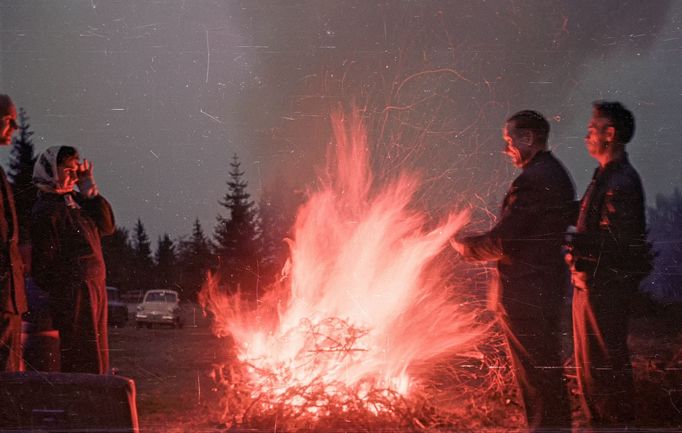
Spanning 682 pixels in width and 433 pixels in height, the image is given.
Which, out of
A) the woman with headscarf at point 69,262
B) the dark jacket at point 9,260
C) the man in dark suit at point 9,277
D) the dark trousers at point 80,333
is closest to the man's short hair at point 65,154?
the woman with headscarf at point 69,262

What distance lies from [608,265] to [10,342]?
384 cm

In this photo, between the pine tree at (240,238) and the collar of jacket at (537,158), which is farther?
the pine tree at (240,238)

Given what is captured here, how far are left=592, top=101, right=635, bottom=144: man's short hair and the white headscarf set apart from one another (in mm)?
3879

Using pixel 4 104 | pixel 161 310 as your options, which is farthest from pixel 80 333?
pixel 161 310

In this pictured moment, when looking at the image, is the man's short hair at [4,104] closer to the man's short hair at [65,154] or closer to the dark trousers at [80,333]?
the man's short hair at [65,154]

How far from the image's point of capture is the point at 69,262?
4.19m

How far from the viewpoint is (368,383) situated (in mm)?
4711

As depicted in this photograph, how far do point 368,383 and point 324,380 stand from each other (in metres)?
0.35

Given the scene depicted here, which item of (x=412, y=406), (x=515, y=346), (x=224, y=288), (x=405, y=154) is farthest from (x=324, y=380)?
(x=405, y=154)

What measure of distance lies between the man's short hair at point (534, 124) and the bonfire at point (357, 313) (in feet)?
3.68

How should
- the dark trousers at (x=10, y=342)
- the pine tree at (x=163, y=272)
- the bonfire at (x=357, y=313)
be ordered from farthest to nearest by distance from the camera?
the pine tree at (x=163, y=272) < the bonfire at (x=357, y=313) < the dark trousers at (x=10, y=342)

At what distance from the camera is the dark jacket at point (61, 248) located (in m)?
4.15

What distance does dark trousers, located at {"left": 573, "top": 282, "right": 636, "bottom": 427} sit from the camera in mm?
4180

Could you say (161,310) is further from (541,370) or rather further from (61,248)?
(541,370)
